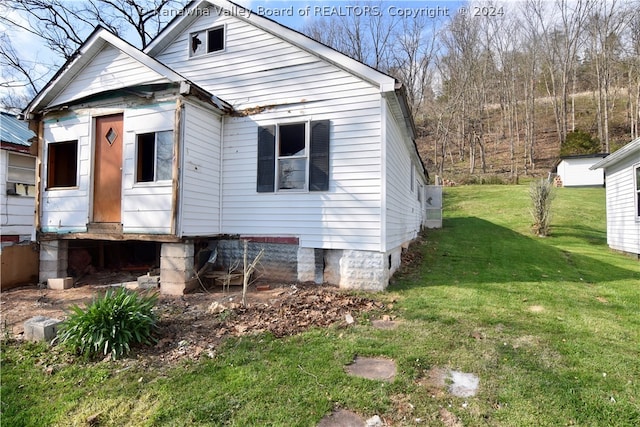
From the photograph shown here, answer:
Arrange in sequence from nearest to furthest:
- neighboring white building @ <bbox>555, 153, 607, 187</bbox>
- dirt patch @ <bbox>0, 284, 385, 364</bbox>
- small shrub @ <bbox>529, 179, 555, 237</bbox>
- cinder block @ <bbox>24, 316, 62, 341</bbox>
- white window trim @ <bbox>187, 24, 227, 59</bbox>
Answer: dirt patch @ <bbox>0, 284, 385, 364</bbox> < cinder block @ <bbox>24, 316, 62, 341</bbox> < white window trim @ <bbox>187, 24, 227, 59</bbox> < small shrub @ <bbox>529, 179, 555, 237</bbox> < neighboring white building @ <bbox>555, 153, 607, 187</bbox>

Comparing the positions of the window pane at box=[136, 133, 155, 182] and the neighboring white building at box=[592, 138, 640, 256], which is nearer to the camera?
the window pane at box=[136, 133, 155, 182]

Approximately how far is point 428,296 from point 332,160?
3.26m

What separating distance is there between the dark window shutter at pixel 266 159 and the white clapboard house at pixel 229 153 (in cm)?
2

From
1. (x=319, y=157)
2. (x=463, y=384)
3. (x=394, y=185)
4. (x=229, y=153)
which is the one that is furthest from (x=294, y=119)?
(x=463, y=384)

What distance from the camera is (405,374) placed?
3.45 metres

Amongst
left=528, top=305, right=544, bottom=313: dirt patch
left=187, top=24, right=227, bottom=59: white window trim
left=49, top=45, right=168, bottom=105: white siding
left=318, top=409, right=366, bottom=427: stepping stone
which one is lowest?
left=318, top=409, right=366, bottom=427: stepping stone

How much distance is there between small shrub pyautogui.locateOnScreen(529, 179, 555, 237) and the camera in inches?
531

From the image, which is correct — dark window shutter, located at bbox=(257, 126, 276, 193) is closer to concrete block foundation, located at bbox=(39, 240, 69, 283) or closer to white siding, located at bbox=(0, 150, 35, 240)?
concrete block foundation, located at bbox=(39, 240, 69, 283)

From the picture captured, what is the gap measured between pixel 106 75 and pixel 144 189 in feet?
10.5

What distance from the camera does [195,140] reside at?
713 centimetres

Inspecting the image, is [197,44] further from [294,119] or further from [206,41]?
[294,119]

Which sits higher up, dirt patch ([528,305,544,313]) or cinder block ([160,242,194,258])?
cinder block ([160,242,194,258])

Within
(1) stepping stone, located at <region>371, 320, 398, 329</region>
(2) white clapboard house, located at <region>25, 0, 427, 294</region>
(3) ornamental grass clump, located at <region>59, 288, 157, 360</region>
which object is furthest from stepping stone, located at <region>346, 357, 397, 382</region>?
(2) white clapboard house, located at <region>25, 0, 427, 294</region>

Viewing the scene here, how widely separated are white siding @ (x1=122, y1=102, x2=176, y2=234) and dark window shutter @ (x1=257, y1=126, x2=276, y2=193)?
1854mm
